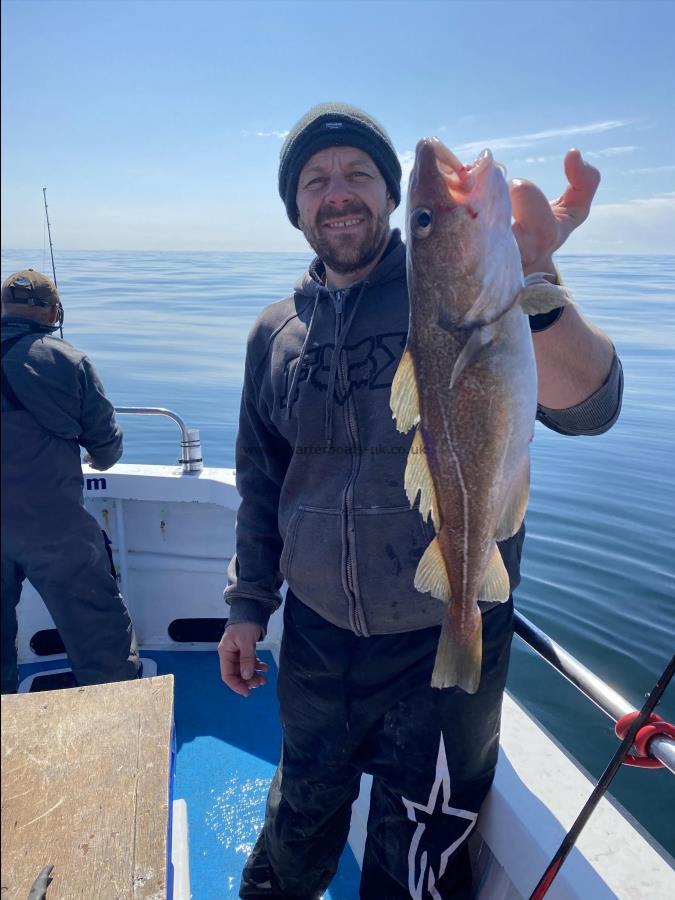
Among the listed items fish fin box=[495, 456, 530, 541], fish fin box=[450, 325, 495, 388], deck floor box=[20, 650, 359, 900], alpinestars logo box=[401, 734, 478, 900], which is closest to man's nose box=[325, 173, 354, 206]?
fish fin box=[450, 325, 495, 388]

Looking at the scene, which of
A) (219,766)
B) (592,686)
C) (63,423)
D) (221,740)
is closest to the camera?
(592,686)

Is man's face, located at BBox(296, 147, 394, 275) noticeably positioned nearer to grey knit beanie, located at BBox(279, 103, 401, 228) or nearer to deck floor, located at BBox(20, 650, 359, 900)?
grey knit beanie, located at BBox(279, 103, 401, 228)

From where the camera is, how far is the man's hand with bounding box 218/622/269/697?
2.44 m

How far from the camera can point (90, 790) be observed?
1.68 metres

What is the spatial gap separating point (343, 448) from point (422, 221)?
0.75 m

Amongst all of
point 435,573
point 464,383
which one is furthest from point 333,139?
point 435,573

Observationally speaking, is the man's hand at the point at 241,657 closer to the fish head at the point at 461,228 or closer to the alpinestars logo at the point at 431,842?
the alpinestars logo at the point at 431,842

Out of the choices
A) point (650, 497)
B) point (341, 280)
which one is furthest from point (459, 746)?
point (650, 497)

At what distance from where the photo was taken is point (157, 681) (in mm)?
2104

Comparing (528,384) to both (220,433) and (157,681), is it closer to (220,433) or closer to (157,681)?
(157,681)

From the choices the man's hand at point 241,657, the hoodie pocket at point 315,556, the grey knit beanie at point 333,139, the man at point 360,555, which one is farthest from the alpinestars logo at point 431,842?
the grey knit beanie at point 333,139

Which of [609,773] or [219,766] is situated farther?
[219,766]

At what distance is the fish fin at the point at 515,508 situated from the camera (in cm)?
159

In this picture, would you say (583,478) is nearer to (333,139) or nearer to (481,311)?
(333,139)
